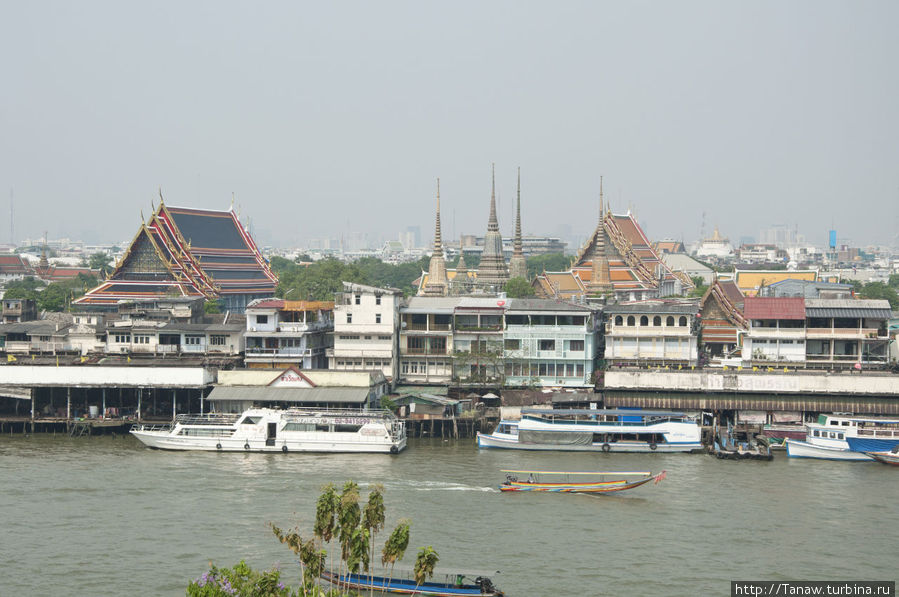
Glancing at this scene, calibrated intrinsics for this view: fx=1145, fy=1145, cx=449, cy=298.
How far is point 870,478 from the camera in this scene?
4391 centimetres

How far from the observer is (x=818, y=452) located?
47562 mm

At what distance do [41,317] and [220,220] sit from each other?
92.6 feet

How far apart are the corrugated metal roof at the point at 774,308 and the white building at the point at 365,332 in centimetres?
1777

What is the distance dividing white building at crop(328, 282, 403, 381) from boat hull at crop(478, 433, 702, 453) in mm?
9262

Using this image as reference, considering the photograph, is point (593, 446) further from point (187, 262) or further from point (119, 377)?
point (187, 262)

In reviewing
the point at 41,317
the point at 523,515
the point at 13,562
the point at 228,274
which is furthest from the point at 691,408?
the point at 228,274

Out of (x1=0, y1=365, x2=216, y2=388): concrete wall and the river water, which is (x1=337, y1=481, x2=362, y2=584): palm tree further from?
(x1=0, y1=365, x2=216, y2=388): concrete wall

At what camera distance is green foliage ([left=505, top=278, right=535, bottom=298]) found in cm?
8850

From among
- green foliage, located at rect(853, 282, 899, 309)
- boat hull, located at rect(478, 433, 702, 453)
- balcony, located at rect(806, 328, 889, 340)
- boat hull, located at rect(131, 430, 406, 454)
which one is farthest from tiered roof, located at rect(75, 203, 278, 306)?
green foliage, located at rect(853, 282, 899, 309)

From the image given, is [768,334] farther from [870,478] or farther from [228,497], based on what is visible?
[228,497]

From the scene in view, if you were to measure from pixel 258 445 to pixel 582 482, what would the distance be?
47.6ft

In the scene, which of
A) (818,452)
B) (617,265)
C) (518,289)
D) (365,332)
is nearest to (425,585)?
(818,452)

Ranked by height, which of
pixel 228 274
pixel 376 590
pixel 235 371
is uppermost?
pixel 228 274

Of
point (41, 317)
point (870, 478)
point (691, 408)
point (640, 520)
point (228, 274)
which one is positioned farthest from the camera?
point (228, 274)
